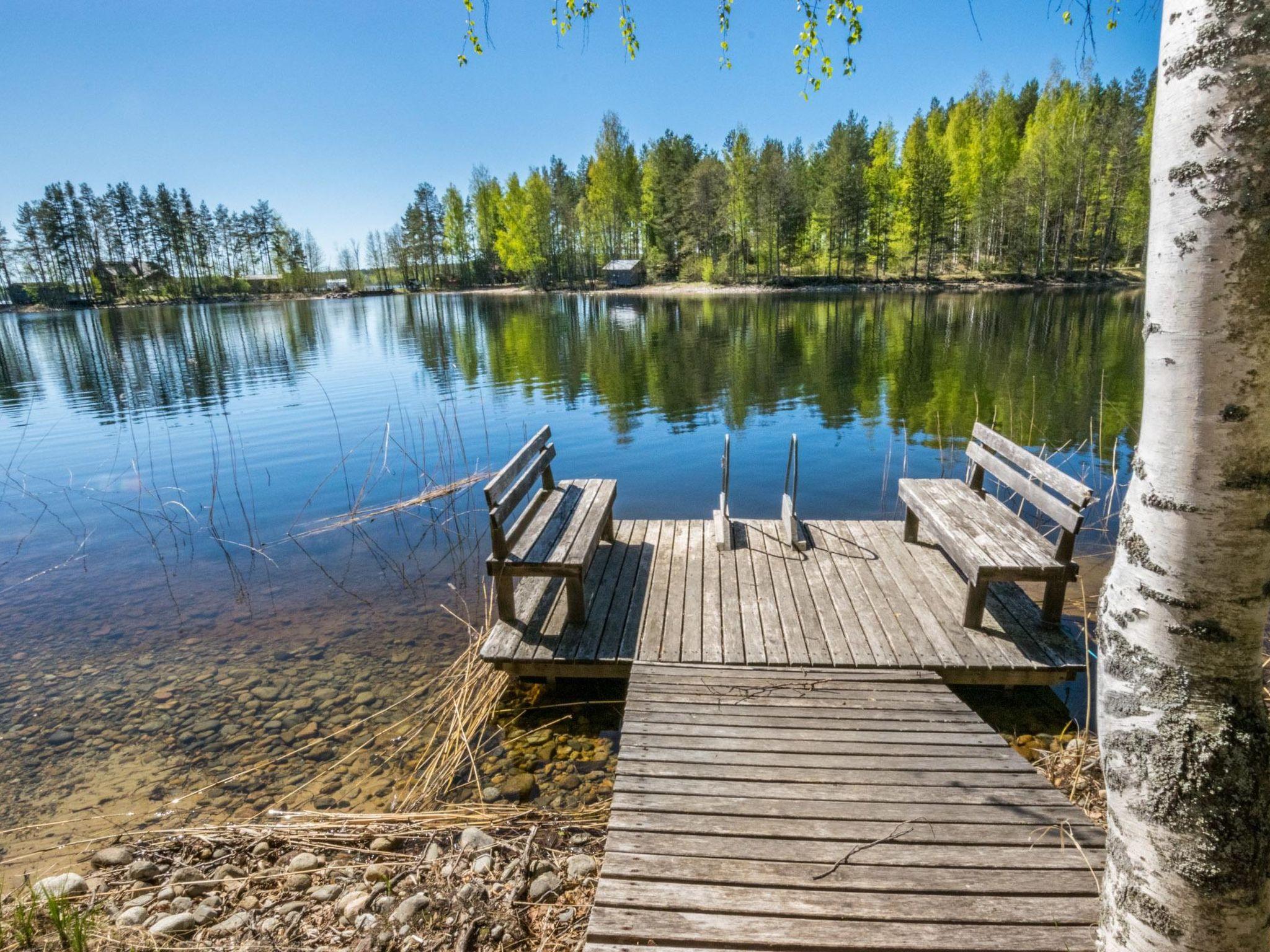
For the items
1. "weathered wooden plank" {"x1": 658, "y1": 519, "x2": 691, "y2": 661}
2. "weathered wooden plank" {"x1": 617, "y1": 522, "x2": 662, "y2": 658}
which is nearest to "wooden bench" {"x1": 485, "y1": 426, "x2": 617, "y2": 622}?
"weathered wooden plank" {"x1": 617, "y1": 522, "x2": 662, "y2": 658}

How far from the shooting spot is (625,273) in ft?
228

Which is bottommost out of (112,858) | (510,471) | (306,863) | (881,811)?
(112,858)

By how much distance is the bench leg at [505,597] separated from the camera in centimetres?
564

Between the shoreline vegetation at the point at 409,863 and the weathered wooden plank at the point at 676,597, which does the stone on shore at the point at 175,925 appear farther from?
the weathered wooden plank at the point at 676,597

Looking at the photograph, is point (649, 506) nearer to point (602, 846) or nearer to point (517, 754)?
point (517, 754)

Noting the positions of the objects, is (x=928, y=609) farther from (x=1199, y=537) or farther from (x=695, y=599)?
(x=1199, y=537)

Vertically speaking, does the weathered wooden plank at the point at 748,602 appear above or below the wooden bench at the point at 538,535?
below

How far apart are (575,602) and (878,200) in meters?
64.2

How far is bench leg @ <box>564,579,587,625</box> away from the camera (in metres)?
5.64

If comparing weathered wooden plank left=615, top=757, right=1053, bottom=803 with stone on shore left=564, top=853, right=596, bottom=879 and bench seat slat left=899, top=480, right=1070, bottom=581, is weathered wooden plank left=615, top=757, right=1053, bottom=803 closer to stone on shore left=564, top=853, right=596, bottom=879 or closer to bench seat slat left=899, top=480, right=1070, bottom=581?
stone on shore left=564, top=853, right=596, bottom=879

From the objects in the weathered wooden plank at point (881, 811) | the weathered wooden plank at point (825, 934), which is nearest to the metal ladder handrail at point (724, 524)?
the weathered wooden plank at point (881, 811)

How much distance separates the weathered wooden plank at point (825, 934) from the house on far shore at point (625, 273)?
70451 mm

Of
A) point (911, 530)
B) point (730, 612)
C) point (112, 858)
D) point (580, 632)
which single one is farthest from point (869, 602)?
point (112, 858)

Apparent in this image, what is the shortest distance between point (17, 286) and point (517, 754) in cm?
10679
